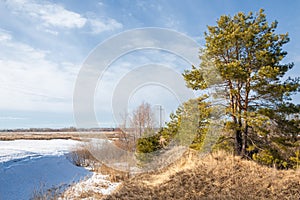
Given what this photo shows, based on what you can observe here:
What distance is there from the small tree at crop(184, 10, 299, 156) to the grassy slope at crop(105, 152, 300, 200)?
1610mm

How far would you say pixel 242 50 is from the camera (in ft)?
31.7

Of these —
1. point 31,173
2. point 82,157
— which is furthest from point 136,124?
point 31,173

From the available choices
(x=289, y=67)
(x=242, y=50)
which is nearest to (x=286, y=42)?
(x=289, y=67)

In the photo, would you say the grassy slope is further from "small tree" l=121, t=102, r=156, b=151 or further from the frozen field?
"small tree" l=121, t=102, r=156, b=151

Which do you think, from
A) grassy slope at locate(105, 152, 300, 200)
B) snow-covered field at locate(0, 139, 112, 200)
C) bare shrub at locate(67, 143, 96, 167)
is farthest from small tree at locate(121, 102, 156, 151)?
grassy slope at locate(105, 152, 300, 200)

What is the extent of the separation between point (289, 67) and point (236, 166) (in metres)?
4.16

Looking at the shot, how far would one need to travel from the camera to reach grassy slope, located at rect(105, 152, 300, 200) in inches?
236

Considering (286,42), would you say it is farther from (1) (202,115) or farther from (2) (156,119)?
(2) (156,119)

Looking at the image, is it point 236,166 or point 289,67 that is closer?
point 236,166

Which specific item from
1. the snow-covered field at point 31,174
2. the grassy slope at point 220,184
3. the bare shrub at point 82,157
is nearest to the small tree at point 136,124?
the bare shrub at point 82,157

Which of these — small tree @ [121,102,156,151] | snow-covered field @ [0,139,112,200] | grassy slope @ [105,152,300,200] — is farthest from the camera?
small tree @ [121,102,156,151]

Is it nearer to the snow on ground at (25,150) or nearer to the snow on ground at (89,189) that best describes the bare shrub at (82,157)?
the snow on ground at (25,150)

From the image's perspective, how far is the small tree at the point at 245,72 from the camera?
8594 mm

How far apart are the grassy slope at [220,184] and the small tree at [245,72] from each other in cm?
161
